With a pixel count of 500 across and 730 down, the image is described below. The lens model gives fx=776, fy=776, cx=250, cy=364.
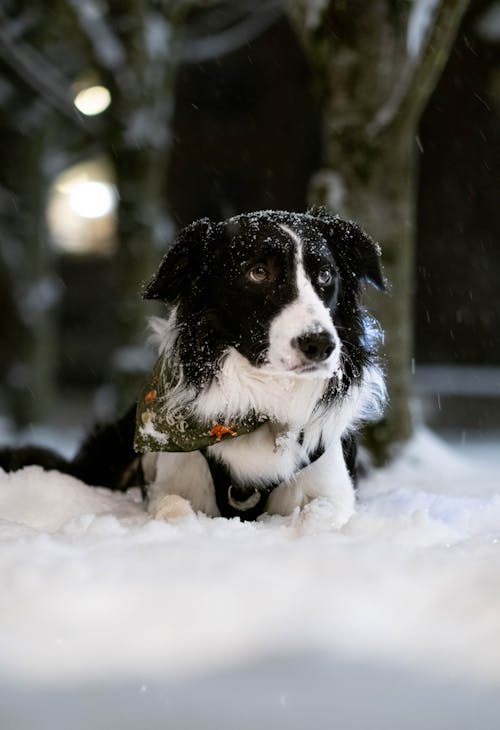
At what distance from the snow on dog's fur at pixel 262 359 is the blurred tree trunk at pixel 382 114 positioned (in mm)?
2125

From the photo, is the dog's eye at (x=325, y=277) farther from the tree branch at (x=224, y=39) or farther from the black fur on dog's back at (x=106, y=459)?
the tree branch at (x=224, y=39)

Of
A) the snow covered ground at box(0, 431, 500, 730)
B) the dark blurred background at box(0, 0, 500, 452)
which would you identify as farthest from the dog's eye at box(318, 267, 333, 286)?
the dark blurred background at box(0, 0, 500, 452)

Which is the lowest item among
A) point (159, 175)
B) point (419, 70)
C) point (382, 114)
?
point (382, 114)

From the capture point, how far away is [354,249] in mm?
3475

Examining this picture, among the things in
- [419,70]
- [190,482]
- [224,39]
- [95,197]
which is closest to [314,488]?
[190,482]

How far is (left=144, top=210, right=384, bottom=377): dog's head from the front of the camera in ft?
9.48

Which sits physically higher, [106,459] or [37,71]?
[37,71]

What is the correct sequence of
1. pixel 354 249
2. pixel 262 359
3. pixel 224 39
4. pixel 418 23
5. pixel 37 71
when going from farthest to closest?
pixel 224 39 < pixel 37 71 < pixel 418 23 < pixel 354 249 < pixel 262 359

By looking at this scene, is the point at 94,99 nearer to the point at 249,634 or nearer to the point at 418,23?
the point at 418,23

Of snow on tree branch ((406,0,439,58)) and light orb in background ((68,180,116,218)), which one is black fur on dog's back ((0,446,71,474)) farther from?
light orb in background ((68,180,116,218))

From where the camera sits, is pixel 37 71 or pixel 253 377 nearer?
pixel 253 377

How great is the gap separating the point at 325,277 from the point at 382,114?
2645 millimetres

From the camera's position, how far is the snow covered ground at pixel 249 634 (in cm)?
162

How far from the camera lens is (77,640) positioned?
68.6 inches
